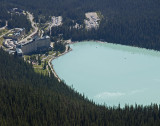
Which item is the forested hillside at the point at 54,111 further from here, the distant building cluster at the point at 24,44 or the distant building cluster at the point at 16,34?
the distant building cluster at the point at 16,34

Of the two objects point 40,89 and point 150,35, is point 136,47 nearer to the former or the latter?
point 150,35

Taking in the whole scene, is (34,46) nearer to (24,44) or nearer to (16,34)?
(24,44)

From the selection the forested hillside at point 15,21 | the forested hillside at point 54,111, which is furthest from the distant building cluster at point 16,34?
the forested hillside at point 54,111

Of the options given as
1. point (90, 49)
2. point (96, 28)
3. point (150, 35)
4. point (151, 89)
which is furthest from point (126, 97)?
point (96, 28)

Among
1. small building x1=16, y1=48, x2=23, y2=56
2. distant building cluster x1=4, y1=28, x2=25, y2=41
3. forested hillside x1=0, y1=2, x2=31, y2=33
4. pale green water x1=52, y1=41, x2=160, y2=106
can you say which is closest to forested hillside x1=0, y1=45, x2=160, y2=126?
pale green water x1=52, y1=41, x2=160, y2=106

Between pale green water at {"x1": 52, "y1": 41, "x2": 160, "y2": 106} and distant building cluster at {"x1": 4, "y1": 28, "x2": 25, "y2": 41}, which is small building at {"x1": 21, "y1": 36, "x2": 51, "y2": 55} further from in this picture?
distant building cluster at {"x1": 4, "y1": 28, "x2": 25, "y2": 41}

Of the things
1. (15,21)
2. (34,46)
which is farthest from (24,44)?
(15,21)
